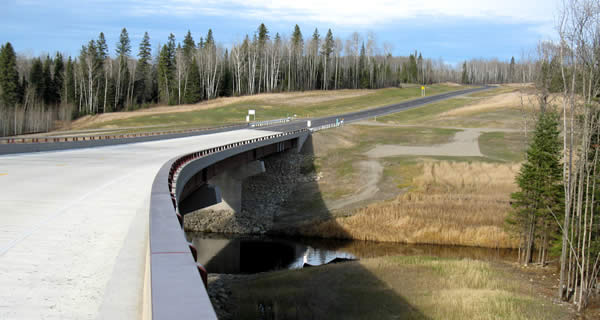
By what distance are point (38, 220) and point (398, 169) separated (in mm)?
39211

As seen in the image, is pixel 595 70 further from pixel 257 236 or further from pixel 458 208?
pixel 257 236

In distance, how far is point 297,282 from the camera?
23.5 metres

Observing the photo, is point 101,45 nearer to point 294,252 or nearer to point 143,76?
point 143,76

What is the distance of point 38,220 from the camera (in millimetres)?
11383

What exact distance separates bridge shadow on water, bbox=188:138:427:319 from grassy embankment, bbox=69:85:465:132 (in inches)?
1643

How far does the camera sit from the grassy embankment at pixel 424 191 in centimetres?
3491

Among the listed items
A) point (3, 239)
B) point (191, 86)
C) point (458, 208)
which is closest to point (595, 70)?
point (458, 208)

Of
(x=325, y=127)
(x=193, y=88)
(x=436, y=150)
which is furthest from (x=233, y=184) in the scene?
(x=193, y=88)

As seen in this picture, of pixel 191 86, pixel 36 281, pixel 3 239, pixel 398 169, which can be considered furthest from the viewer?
pixel 191 86

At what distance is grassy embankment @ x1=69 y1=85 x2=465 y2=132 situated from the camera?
281 feet

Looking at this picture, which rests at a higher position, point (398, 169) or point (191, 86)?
point (191, 86)

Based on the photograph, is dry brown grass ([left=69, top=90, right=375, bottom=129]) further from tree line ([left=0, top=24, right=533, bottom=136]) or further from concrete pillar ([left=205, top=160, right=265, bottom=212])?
concrete pillar ([left=205, top=160, right=265, bottom=212])

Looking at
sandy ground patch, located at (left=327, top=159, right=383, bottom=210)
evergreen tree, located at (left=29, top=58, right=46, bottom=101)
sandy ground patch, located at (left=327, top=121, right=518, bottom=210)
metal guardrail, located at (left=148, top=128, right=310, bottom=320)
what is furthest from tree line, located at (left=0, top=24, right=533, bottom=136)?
metal guardrail, located at (left=148, top=128, right=310, bottom=320)

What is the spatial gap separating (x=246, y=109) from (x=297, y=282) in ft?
257
